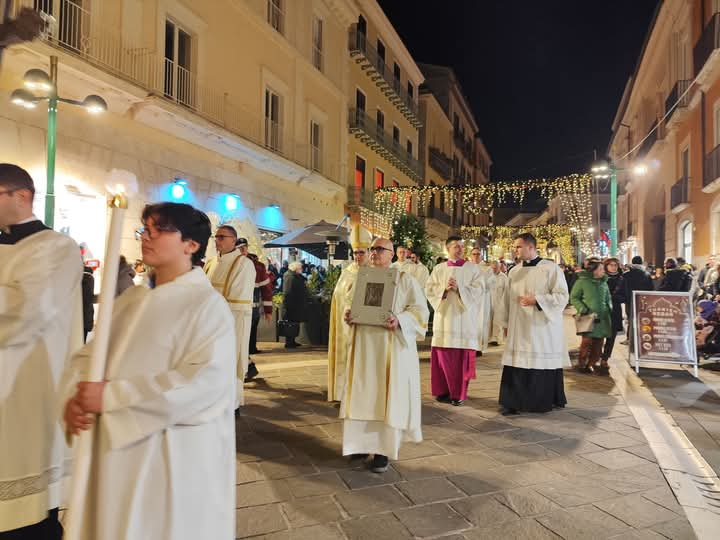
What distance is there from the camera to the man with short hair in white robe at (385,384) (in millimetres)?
4344

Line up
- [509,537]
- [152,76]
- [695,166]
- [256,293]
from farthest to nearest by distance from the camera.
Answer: [695,166]
[152,76]
[256,293]
[509,537]

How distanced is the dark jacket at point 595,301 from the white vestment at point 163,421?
8.07 m

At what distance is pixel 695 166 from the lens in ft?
63.1

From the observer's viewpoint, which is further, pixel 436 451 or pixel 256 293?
pixel 256 293

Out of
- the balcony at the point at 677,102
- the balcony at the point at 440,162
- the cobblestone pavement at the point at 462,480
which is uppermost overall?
the balcony at the point at 440,162

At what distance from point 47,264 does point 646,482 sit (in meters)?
4.25

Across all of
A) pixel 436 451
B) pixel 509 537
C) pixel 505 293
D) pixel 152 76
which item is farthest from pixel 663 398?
pixel 152 76

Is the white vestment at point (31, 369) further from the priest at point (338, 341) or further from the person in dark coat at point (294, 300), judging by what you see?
the person in dark coat at point (294, 300)

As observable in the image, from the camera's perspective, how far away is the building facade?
17062mm

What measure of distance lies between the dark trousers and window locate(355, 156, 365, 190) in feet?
75.6

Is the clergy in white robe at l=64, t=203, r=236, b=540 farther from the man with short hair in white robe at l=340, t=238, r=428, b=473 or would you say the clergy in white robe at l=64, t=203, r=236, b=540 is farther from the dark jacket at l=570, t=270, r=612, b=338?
the dark jacket at l=570, t=270, r=612, b=338

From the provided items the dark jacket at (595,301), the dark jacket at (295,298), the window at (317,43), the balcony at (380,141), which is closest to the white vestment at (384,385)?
the dark jacket at (595,301)

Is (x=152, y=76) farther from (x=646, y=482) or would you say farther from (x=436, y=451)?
(x=646, y=482)

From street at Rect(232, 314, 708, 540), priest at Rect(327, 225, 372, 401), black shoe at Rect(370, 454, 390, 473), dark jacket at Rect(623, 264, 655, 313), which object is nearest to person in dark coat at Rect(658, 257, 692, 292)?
dark jacket at Rect(623, 264, 655, 313)
